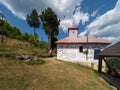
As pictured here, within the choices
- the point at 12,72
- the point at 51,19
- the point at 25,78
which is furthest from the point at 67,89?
the point at 51,19

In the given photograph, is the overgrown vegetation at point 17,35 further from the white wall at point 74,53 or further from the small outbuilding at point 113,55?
the small outbuilding at point 113,55

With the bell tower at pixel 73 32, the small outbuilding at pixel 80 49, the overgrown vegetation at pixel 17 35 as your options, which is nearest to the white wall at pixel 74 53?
the small outbuilding at pixel 80 49

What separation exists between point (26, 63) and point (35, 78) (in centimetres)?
325

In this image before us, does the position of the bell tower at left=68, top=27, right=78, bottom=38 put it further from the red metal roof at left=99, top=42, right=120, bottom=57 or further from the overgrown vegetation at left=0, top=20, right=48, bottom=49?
the overgrown vegetation at left=0, top=20, right=48, bottom=49

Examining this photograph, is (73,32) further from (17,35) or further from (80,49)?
(17,35)

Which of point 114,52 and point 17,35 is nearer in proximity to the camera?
point 114,52

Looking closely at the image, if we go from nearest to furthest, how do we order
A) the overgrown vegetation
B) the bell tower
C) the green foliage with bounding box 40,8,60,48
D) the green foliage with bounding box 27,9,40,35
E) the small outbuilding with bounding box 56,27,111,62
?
the small outbuilding with bounding box 56,27,111,62 < the bell tower < the green foliage with bounding box 40,8,60,48 < the overgrown vegetation < the green foliage with bounding box 27,9,40,35

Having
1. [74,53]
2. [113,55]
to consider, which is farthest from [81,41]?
[113,55]

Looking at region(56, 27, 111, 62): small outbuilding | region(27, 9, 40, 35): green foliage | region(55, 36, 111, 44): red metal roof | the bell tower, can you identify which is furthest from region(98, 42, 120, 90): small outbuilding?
region(27, 9, 40, 35): green foliage

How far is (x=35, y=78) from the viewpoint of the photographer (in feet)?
29.2

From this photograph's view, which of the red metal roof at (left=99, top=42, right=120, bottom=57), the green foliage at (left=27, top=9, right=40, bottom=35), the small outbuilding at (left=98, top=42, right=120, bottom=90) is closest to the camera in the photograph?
the red metal roof at (left=99, top=42, right=120, bottom=57)

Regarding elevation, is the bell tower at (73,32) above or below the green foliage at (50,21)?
below

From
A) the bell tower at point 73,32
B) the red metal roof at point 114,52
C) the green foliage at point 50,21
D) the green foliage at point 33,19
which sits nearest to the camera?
the red metal roof at point 114,52

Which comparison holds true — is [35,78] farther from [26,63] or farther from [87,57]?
[87,57]
